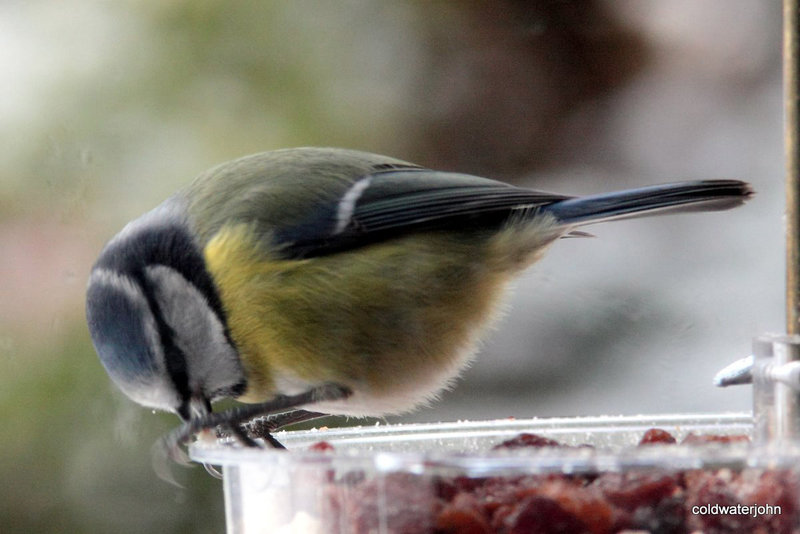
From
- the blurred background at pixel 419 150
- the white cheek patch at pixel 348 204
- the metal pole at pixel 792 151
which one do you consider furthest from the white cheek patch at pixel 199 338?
the metal pole at pixel 792 151

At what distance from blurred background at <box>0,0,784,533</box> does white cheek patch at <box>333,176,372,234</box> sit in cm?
33

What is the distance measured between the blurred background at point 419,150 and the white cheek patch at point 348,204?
0.33 meters

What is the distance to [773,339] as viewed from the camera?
0.79 m

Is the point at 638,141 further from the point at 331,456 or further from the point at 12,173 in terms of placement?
the point at 331,456

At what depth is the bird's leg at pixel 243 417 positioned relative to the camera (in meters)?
0.93

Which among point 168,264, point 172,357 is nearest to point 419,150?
point 168,264

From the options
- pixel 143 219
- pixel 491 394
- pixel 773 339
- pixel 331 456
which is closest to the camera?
pixel 331 456

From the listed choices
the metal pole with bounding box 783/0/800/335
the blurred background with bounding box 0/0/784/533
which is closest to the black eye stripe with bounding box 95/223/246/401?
the blurred background with bounding box 0/0/784/533

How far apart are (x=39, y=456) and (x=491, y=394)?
753mm

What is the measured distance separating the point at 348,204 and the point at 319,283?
118mm

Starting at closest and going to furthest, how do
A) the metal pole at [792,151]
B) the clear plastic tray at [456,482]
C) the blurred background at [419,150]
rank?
the clear plastic tray at [456,482], the metal pole at [792,151], the blurred background at [419,150]

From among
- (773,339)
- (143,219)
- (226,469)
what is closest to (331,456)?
(226,469)

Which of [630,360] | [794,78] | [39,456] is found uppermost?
[794,78]

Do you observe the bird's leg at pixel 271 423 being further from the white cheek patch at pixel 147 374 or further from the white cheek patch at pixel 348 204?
the white cheek patch at pixel 348 204
